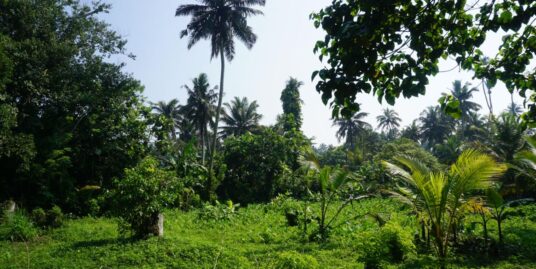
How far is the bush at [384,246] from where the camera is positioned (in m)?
6.33

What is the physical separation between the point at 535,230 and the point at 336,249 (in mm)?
4963

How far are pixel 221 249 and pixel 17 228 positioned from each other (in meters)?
6.42

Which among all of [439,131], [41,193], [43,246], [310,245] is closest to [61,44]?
[41,193]

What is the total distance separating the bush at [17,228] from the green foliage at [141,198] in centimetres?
291

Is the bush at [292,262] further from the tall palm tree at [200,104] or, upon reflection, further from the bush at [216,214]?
the tall palm tree at [200,104]

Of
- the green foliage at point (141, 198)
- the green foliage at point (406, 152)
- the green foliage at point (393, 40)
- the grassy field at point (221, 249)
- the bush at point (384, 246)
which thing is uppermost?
the green foliage at point (406, 152)

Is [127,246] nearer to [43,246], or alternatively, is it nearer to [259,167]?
[43,246]

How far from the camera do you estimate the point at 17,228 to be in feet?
36.0

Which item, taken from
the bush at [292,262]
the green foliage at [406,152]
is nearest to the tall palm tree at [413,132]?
the green foliage at [406,152]

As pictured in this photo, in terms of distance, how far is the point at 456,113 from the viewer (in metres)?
3.15

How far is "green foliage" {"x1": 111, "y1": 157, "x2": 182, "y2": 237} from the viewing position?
9719 millimetres

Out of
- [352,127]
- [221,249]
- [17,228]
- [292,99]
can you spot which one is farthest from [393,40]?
[352,127]

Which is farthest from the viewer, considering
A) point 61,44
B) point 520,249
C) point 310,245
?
point 61,44

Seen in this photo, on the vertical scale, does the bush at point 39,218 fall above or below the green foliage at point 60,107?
below
